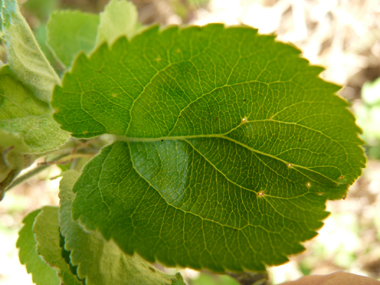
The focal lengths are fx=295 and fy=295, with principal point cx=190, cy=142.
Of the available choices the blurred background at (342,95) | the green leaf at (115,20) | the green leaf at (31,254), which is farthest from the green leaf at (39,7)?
the green leaf at (31,254)

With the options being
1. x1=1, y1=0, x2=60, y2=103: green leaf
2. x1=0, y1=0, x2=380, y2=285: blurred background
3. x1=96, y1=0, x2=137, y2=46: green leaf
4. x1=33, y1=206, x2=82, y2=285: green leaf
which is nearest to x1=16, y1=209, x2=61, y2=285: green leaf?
x1=33, y1=206, x2=82, y2=285: green leaf

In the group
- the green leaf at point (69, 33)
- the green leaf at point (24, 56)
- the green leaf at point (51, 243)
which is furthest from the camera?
the green leaf at point (69, 33)

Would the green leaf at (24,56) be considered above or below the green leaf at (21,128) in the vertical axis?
above

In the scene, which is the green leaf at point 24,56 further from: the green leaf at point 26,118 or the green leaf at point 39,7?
the green leaf at point 39,7

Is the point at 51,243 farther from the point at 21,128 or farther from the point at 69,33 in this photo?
the point at 69,33

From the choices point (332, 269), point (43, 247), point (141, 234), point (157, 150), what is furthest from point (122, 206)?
point (332, 269)

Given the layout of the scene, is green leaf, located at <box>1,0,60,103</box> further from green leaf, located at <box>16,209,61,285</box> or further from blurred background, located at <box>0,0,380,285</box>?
blurred background, located at <box>0,0,380,285</box>
